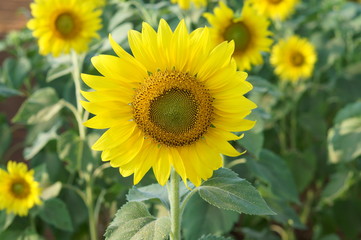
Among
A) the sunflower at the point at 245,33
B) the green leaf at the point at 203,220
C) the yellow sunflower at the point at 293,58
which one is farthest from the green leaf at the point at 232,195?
the yellow sunflower at the point at 293,58

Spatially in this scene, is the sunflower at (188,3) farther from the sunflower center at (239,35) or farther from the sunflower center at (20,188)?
the sunflower center at (20,188)

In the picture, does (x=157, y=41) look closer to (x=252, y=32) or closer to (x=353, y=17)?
(x=252, y=32)

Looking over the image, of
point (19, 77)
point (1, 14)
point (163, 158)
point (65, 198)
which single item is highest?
point (1, 14)

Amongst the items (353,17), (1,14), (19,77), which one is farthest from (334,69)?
(1,14)

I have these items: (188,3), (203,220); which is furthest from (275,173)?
(188,3)

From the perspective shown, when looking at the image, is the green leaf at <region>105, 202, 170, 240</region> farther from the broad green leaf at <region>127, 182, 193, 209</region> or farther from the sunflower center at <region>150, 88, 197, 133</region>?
the sunflower center at <region>150, 88, 197, 133</region>

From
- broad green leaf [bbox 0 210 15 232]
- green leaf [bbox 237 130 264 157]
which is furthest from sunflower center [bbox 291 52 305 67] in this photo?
broad green leaf [bbox 0 210 15 232]

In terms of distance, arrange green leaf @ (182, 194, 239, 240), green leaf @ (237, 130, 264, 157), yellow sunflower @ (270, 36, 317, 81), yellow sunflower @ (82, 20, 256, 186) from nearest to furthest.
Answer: yellow sunflower @ (82, 20, 256, 186) → green leaf @ (237, 130, 264, 157) → green leaf @ (182, 194, 239, 240) → yellow sunflower @ (270, 36, 317, 81)
